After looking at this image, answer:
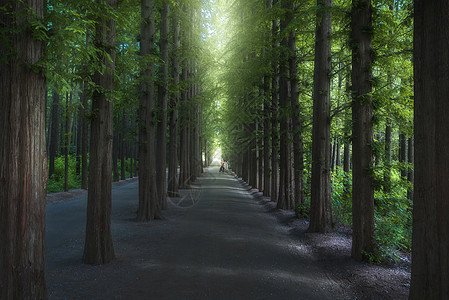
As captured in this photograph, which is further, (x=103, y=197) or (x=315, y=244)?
(x=315, y=244)

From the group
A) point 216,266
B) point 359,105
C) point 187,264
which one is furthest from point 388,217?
point 187,264

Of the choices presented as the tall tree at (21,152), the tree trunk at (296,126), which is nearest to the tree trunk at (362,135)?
the tree trunk at (296,126)

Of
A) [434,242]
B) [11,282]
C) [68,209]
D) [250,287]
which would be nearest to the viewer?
[434,242]

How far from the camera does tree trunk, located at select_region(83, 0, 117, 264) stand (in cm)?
662

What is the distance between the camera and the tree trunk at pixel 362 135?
263 inches

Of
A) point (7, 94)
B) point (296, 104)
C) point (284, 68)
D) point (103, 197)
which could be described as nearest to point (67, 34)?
point (7, 94)

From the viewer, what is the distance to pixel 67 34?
4.14 meters

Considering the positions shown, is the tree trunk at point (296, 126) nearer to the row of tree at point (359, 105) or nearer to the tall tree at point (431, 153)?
the row of tree at point (359, 105)

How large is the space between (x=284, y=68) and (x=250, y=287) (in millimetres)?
11492

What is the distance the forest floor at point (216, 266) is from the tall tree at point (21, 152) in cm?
109

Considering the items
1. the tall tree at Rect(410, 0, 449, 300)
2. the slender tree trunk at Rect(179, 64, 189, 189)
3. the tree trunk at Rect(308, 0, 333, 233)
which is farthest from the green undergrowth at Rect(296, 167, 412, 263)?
→ the slender tree trunk at Rect(179, 64, 189, 189)

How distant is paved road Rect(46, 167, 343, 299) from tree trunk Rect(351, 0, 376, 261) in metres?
1.36

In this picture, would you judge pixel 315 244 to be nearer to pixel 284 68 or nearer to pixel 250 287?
pixel 250 287

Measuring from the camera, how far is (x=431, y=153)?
3523mm
